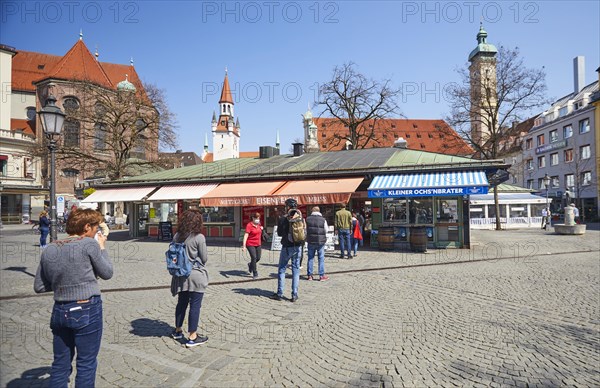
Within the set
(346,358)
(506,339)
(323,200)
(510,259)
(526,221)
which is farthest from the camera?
(526,221)

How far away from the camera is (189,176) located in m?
19.5

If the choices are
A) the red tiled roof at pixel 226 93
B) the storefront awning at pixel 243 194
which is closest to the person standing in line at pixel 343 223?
the storefront awning at pixel 243 194

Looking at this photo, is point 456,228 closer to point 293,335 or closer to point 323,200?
point 323,200

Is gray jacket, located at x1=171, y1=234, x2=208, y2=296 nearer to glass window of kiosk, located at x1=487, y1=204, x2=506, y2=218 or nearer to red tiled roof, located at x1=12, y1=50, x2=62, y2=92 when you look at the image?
glass window of kiosk, located at x1=487, y1=204, x2=506, y2=218

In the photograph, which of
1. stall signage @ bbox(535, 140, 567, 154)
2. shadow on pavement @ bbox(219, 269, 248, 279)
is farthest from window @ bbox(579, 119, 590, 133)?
shadow on pavement @ bbox(219, 269, 248, 279)

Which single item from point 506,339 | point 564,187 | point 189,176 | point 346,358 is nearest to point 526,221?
point 564,187

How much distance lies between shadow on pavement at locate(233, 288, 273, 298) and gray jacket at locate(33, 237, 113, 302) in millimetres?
4635

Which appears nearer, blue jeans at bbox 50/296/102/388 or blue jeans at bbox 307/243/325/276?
blue jeans at bbox 50/296/102/388

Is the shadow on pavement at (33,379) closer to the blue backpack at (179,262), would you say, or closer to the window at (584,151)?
the blue backpack at (179,262)

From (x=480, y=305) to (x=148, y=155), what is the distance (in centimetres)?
4154

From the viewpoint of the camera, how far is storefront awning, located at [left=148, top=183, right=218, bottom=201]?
17511 millimetres

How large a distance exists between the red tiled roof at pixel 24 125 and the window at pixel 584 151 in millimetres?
75069

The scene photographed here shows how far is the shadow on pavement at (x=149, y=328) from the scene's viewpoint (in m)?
5.25

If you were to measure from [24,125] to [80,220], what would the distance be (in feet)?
211
